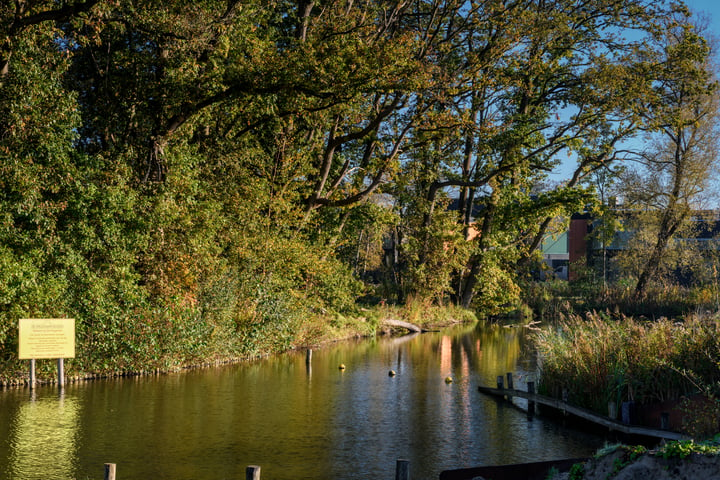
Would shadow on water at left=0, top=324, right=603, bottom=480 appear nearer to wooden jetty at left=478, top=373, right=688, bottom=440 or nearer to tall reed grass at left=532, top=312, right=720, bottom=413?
wooden jetty at left=478, top=373, right=688, bottom=440

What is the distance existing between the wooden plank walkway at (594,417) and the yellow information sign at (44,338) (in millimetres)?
9526

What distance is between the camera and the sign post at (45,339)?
15.7 meters

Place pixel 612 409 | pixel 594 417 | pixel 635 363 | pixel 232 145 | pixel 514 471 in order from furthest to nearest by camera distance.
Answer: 1. pixel 232 145
2. pixel 635 363
3. pixel 594 417
4. pixel 612 409
5. pixel 514 471

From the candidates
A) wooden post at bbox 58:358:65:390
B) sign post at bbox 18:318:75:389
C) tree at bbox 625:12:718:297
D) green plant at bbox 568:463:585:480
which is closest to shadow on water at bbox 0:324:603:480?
wooden post at bbox 58:358:65:390

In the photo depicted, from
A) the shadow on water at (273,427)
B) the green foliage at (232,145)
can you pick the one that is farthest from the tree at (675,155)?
the shadow on water at (273,427)

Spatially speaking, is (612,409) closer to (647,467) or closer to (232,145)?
(647,467)

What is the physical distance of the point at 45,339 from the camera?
1590 cm

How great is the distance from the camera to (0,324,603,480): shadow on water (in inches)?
408

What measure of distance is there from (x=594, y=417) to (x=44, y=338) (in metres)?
11.2

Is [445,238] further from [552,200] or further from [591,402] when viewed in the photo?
[591,402]

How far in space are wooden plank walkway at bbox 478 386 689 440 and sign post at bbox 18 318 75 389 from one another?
9.48 metres

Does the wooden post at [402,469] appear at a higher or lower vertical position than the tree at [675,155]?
lower

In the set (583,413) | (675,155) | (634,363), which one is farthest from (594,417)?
(675,155)

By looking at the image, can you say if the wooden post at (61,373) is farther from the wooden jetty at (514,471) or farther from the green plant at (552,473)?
the green plant at (552,473)
